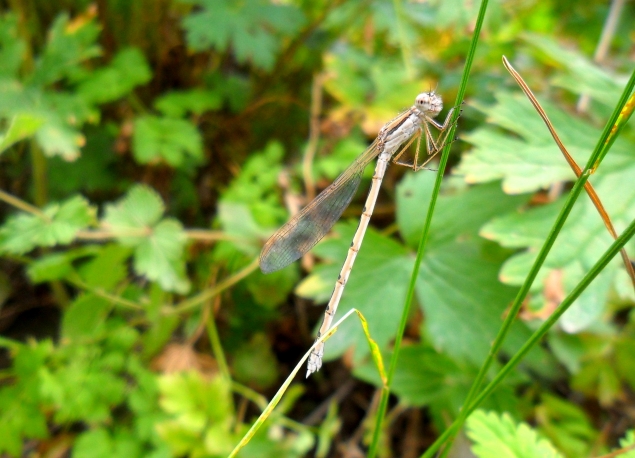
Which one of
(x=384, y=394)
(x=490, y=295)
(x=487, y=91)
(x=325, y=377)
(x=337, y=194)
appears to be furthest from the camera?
(x=487, y=91)

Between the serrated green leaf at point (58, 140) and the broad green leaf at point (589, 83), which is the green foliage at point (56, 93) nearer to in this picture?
the serrated green leaf at point (58, 140)

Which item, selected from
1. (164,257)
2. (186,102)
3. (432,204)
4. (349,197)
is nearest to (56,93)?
(186,102)

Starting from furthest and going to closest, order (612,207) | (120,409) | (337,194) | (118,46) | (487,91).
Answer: (118,46) → (487,91) → (120,409) → (337,194) → (612,207)

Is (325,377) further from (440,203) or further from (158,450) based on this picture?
(440,203)

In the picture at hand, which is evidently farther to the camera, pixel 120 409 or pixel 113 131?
pixel 113 131

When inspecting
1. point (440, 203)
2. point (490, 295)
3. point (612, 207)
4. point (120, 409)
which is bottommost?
point (120, 409)

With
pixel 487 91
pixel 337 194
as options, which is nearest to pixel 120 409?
pixel 337 194

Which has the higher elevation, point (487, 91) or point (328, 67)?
point (487, 91)
